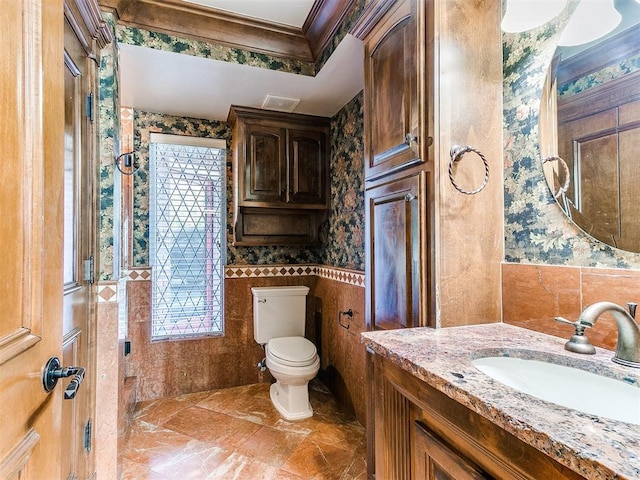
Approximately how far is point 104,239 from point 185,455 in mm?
1326

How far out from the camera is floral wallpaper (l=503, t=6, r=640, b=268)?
3.38 ft

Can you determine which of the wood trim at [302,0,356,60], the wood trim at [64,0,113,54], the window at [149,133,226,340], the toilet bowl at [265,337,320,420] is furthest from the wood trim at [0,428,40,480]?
the window at [149,133,226,340]

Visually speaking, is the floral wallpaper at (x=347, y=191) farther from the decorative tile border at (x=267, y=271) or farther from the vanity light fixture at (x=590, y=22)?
the vanity light fixture at (x=590, y=22)

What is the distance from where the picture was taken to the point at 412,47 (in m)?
1.19

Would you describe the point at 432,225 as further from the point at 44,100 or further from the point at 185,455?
the point at 185,455

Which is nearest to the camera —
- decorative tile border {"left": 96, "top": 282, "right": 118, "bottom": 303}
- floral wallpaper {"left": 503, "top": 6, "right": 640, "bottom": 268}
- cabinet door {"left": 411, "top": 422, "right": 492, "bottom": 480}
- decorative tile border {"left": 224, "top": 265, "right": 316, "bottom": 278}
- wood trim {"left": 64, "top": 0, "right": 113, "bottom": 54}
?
cabinet door {"left": 411, "top": 422, "right": 492, "bottom": 480}

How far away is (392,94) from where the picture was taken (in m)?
1.32

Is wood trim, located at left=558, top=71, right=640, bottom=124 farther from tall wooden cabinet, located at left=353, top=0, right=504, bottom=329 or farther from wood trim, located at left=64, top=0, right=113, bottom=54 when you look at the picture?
wood trim, located at left=64, top=0, right=113, bottom=54

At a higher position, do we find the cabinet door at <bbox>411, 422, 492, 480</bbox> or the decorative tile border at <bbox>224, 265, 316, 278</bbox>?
the decorative tile border at <bbox>224, 265, 316, 278</bbox>

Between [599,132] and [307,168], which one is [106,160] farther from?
[599,132]

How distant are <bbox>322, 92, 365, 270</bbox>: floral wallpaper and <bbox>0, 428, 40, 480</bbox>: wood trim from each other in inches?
75.6

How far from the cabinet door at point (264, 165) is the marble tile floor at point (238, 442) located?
5.33 ft

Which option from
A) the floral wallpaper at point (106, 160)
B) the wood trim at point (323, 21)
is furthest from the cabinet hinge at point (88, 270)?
the wood trim at point (323, 21)

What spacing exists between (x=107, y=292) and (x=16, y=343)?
4.03 feet
